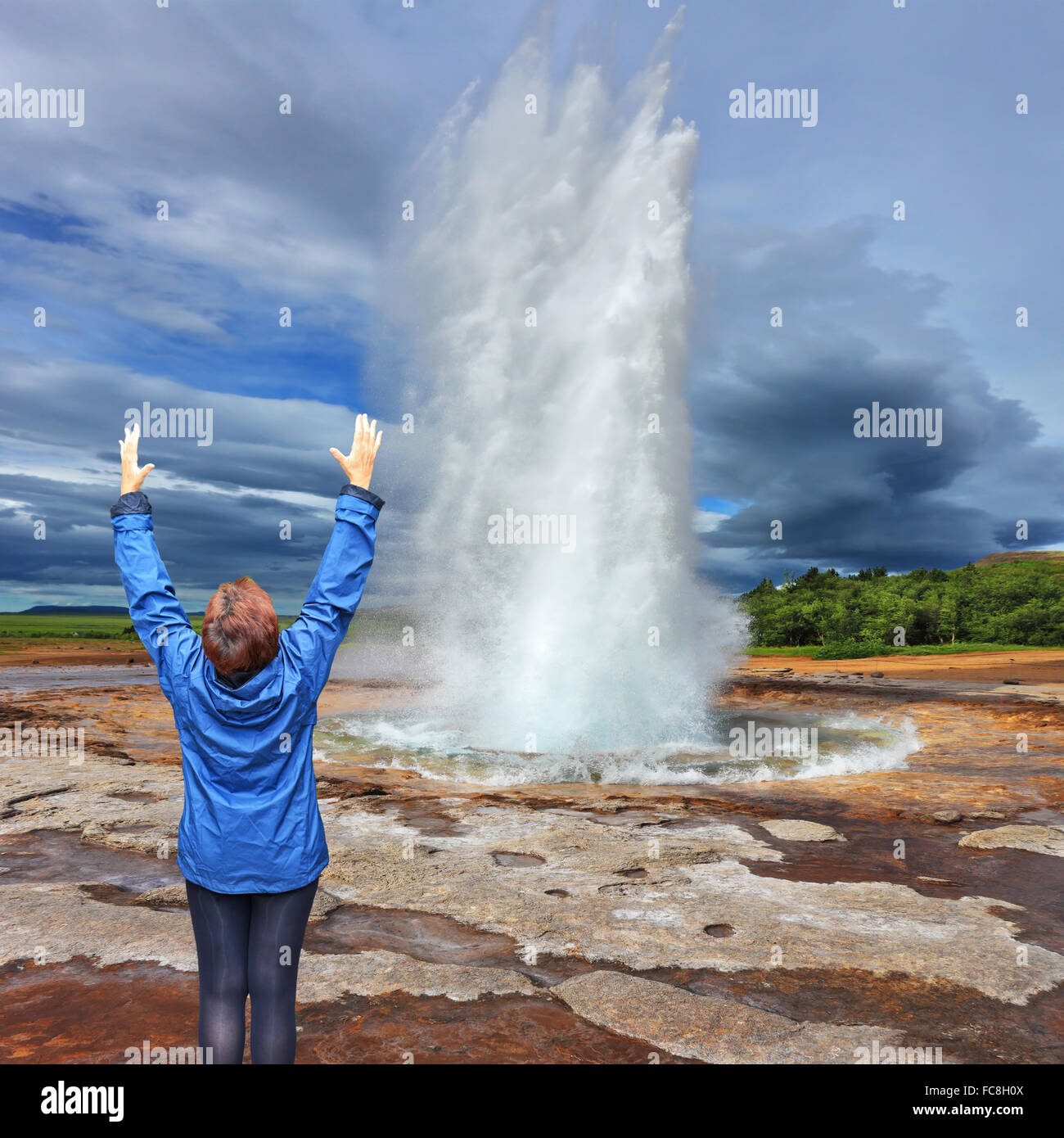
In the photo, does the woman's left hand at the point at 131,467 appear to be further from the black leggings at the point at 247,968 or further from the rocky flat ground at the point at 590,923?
the rocky flat ground at the point at 590,923

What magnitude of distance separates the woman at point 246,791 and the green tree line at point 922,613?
38.8 meters

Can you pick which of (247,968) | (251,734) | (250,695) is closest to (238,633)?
(250,695)

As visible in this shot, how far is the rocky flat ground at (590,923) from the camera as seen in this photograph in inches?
129

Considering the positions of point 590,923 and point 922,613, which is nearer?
point 590,923

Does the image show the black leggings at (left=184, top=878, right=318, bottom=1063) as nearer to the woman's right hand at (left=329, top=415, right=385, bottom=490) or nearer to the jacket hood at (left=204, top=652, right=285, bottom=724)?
the jacket hood at (left=204, top=652, right=285, bottom=724)

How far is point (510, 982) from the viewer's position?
375cm

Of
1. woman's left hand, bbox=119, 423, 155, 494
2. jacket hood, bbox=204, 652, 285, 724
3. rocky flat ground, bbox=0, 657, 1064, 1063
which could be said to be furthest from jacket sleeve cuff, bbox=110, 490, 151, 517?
rocky flat ground, bbox=0, 657, 1064, 1063

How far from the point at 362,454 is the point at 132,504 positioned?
704mm

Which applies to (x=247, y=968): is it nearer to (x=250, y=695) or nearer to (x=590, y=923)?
(x=250, y=695)

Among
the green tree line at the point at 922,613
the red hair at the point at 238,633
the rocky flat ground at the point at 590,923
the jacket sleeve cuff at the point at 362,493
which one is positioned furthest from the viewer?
the green tree line at the point at 922,613

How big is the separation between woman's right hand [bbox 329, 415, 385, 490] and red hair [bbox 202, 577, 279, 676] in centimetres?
51

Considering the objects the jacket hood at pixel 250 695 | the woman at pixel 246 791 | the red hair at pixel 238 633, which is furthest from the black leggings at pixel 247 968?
the red hair at pixel 238 633

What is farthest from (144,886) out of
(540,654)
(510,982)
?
(540,654)

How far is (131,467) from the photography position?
7.98ft
